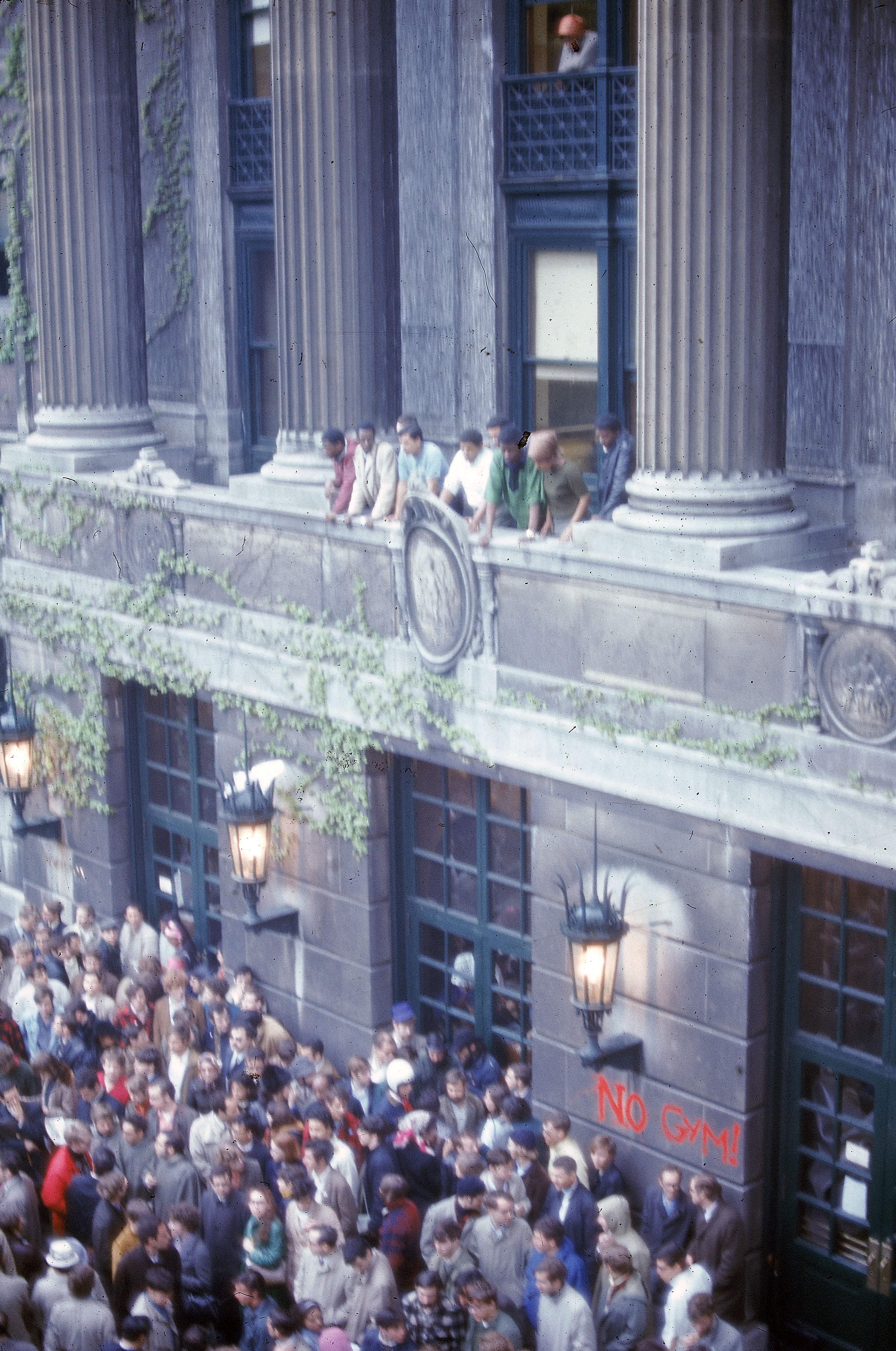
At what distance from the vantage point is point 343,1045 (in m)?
17.3

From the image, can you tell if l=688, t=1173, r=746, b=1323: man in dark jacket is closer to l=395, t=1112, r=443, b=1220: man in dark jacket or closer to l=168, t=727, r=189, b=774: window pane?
l=395, t=1112, r=443, b=1220: man in dark jacket

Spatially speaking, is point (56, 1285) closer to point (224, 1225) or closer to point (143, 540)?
point (224, 1225)

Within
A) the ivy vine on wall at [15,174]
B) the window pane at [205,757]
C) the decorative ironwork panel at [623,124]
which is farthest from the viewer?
the ivy vine on wall at [15,174]

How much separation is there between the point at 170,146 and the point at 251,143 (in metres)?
1.36

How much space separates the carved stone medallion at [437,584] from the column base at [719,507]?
1.95 metres

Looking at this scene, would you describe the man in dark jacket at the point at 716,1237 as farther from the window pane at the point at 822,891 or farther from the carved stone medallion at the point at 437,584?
the carved stone medallion at the point at 437,584

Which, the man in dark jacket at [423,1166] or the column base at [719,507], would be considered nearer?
the column base at [719,507]

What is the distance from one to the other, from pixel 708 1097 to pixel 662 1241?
111 centimetres

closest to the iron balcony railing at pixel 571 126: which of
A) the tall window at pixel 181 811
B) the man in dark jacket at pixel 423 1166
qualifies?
the tall window at pixel 181 811

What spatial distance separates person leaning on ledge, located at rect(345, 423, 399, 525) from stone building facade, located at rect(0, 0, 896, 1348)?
9.1 inches

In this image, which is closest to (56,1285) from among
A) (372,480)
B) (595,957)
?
(595,957)

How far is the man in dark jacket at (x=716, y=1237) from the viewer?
42.0 ft

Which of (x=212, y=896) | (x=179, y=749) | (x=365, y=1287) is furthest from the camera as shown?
(x=179, y=749)

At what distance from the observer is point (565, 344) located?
1653 centimetres
